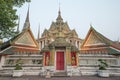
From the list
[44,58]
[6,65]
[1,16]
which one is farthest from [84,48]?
[1,16]

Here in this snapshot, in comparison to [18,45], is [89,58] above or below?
below

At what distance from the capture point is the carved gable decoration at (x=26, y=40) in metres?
16.8

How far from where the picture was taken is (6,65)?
42.7ft

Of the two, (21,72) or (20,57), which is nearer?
(21,72)

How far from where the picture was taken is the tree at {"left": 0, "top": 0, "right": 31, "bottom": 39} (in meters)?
11.2

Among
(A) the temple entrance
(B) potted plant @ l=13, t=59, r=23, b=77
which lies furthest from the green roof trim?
(B) potted plant @ l=13, t=59, r=23, b=77

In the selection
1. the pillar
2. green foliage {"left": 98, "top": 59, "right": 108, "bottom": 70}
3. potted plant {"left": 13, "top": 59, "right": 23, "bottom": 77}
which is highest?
the pillar

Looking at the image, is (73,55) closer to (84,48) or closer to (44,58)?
(44,58)

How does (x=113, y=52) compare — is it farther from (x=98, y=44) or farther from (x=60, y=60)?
(x=60, y=60)

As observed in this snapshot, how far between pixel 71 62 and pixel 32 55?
13.5ft

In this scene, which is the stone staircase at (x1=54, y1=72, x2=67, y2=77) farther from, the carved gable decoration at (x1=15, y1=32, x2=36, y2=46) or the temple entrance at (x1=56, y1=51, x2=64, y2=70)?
the carved gable decoration at (x1=15, y1=32, x2=36, y2=46)

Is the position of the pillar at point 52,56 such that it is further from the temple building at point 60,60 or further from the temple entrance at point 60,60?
the temple entrance at point 60,60

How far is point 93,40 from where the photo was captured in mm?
17172

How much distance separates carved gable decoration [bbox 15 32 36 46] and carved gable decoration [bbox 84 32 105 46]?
25.8ft
